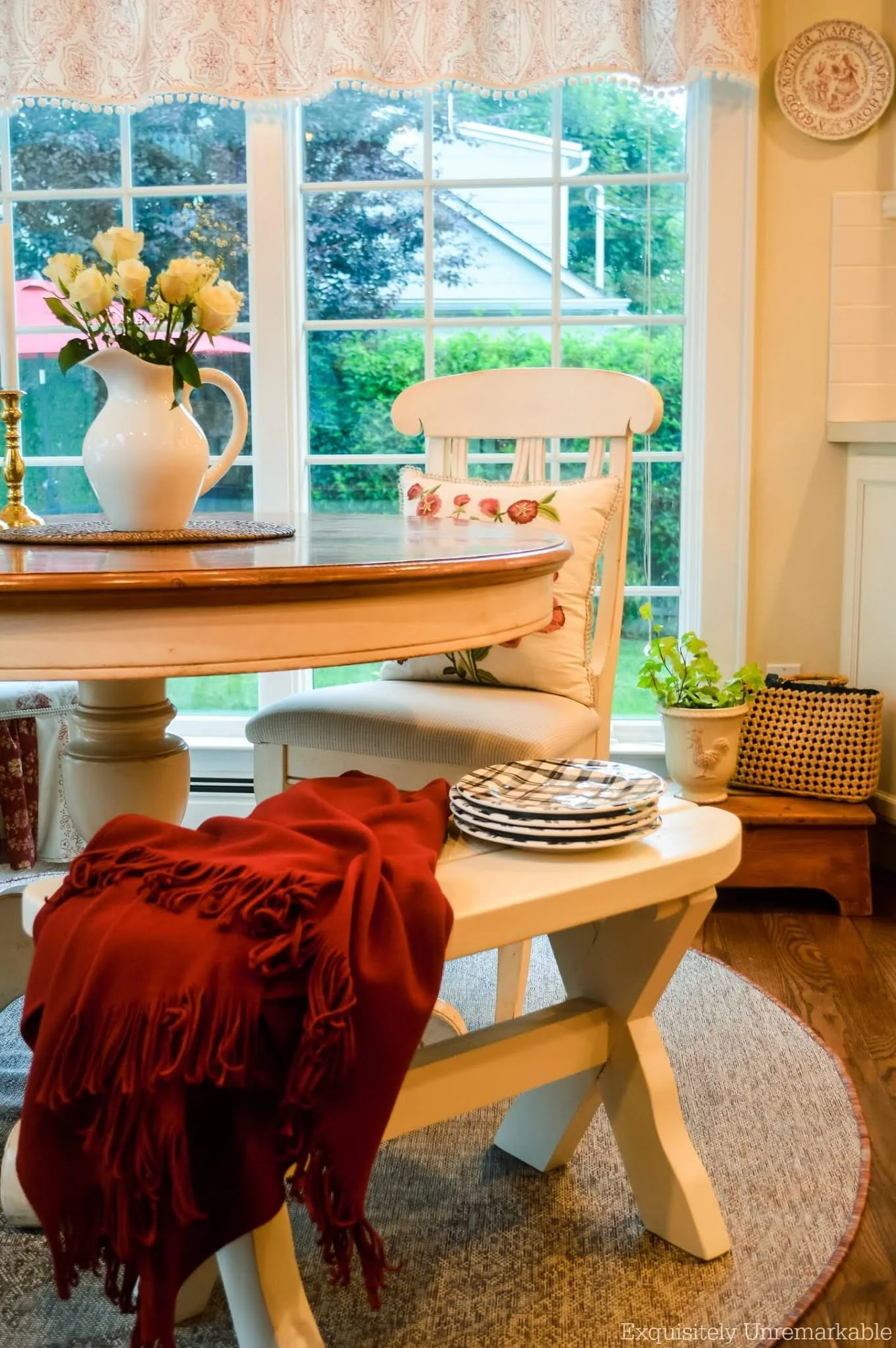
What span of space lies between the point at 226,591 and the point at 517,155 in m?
2.33

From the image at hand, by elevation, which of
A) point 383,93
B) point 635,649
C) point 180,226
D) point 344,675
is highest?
point 383,93

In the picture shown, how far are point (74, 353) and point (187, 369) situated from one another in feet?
0.48

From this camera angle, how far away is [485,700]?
2.07 m

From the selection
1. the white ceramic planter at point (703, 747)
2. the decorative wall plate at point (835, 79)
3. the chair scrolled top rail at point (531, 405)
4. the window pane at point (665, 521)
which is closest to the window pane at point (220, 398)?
the chair scrolled top rail at point (531, 405)

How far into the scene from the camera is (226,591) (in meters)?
1.25

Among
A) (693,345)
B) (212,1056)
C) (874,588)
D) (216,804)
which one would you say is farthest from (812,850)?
(212,1056)

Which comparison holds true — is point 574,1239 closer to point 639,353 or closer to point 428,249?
point 639,353

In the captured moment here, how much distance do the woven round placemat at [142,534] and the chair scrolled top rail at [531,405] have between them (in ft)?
2.10

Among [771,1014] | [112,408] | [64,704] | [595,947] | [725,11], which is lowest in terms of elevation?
[771,1014]

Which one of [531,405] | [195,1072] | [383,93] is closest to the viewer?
[195,1072]

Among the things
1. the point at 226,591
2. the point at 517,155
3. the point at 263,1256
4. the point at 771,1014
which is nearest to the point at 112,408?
the point at 226,591

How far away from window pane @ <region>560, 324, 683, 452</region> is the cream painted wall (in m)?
0.21

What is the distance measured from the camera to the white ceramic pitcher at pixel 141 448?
1.69 metres

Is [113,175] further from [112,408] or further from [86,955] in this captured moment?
[86,955]
